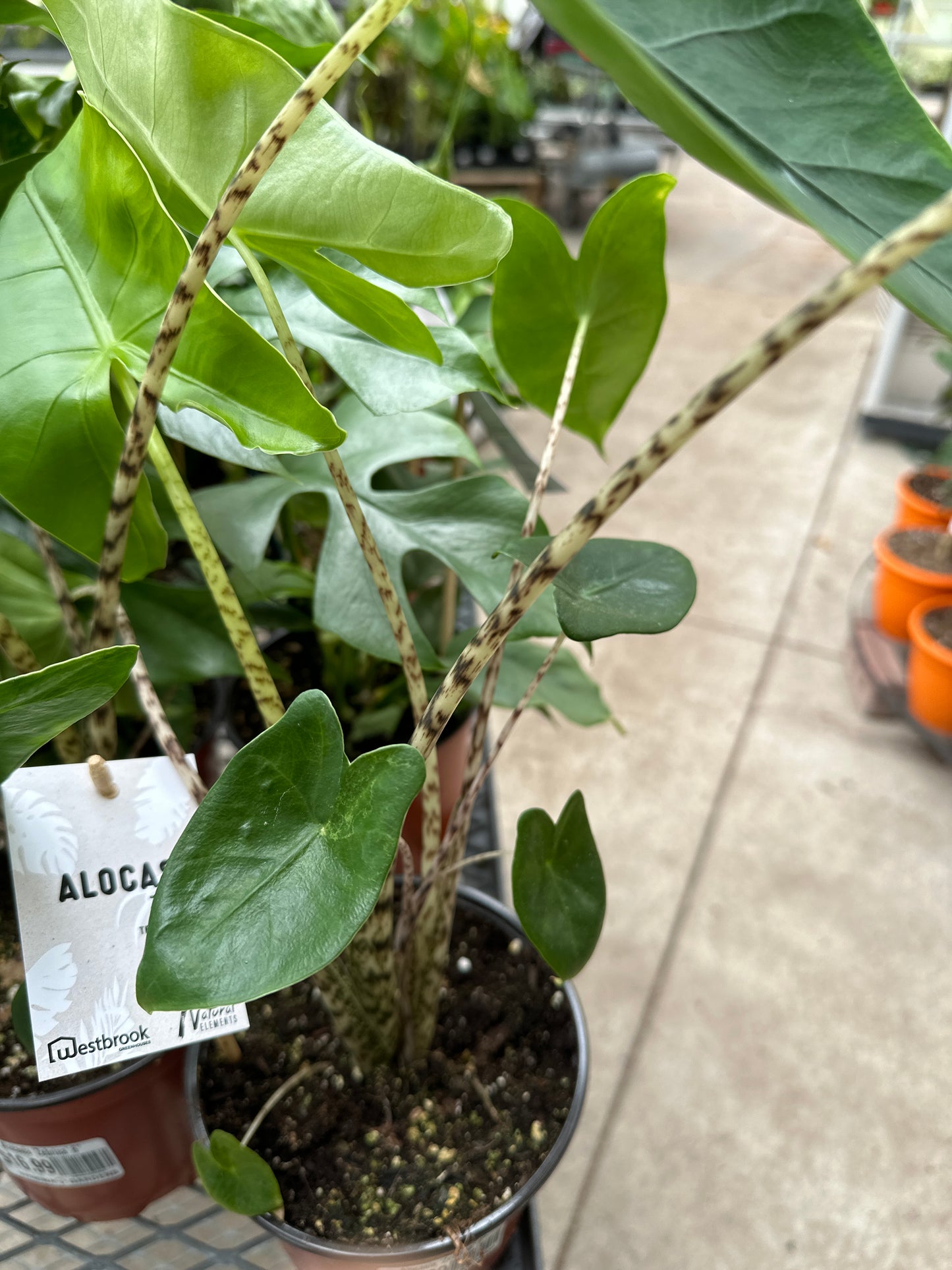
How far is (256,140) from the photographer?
1.16 feet

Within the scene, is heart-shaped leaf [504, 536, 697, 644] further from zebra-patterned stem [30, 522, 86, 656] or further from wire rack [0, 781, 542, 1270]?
wire rack [0, 781, 542, 1270]

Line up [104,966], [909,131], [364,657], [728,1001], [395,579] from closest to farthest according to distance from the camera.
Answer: [909,131], [104,966], [395,579], [364,657], [728,1001]

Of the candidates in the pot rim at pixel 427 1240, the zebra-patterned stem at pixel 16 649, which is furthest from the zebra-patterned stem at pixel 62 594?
the pot rim at pixel 427 1240

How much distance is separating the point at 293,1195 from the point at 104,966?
0.63 ft

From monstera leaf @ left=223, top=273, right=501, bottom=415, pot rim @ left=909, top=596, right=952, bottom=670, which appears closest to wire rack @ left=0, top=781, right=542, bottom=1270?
monstera leaf @ left=223, top=273, right=501, bottom=415

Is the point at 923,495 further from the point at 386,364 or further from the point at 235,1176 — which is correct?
the point at 235,1176

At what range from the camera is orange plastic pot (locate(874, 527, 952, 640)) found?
1.42 meters

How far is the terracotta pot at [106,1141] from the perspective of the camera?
0.49 meters

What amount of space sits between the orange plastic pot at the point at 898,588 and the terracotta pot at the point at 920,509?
0.05 m

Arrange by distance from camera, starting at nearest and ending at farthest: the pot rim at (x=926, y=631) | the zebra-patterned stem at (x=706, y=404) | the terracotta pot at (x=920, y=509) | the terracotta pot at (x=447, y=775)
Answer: the zebra-patterned stem at (x=706, y=404)
the terracotta pot at (x=447, y=775)
the pot rim at (x=926, y=631)
the terracotta pot at (x=920, y=509)

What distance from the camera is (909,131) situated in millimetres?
297

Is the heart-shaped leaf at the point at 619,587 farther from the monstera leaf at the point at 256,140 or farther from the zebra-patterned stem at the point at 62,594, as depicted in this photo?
the zebra-patterned stem at the point at 62,594

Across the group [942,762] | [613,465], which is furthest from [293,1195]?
[613,465]

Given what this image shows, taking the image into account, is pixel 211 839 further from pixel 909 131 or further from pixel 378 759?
pixel 909 131
